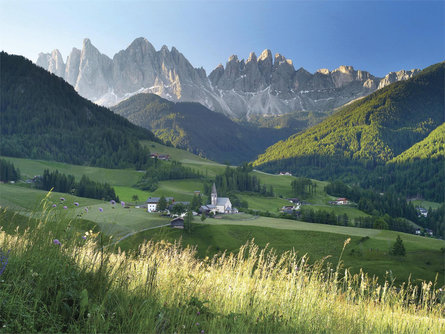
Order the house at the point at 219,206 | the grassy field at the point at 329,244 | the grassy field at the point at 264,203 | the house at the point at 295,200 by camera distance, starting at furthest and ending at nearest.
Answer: the house at the point at 295,200
the grassy field at the point at 264,203
the house at the point at 219,206
the grassy field at the point at 329,244

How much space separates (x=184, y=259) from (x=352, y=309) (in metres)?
4.01

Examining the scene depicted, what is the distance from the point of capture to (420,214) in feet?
568

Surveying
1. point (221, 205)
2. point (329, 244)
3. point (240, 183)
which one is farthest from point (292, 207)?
point (329, 244)

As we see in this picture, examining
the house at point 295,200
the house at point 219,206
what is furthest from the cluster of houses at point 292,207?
the house at point 219,206

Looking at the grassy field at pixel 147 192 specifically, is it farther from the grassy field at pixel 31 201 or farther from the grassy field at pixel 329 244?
the grassy field at pixel 31 201

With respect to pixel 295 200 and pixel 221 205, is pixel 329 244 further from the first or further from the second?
pixel 295 200

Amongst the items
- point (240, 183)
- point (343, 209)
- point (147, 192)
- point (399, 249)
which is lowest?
point (343, 209)

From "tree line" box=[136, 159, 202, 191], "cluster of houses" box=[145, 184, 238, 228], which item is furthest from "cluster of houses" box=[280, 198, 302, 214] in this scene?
"tree line" box=[136, 159, 202, 191]

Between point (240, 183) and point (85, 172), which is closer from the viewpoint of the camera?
point (240, 183)

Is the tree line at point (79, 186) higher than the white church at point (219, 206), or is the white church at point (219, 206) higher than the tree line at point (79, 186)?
the tree line at point (79, 186)

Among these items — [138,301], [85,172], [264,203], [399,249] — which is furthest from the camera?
[85,172]

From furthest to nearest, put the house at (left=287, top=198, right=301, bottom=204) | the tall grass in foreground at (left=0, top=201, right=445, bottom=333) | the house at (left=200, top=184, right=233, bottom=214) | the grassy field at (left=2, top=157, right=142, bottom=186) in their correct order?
the grassy field at (left=2, top=157, right=142, bottom=186), the house at (left=287, top=198, right=301, bottom=204), the house at (left=200, top=184, right=233, bottom=214), the tall grass in foreground at (left=0, top=201, right=445, bottom=333)

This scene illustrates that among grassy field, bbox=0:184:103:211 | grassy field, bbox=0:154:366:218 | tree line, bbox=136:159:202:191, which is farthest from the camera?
tree line, bbox=136:159:202:191

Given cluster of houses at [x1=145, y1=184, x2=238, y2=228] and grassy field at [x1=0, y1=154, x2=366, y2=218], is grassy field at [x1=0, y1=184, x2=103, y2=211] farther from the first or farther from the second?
grassy field at [x1=0, y1=154, x2=366, y2=218]
